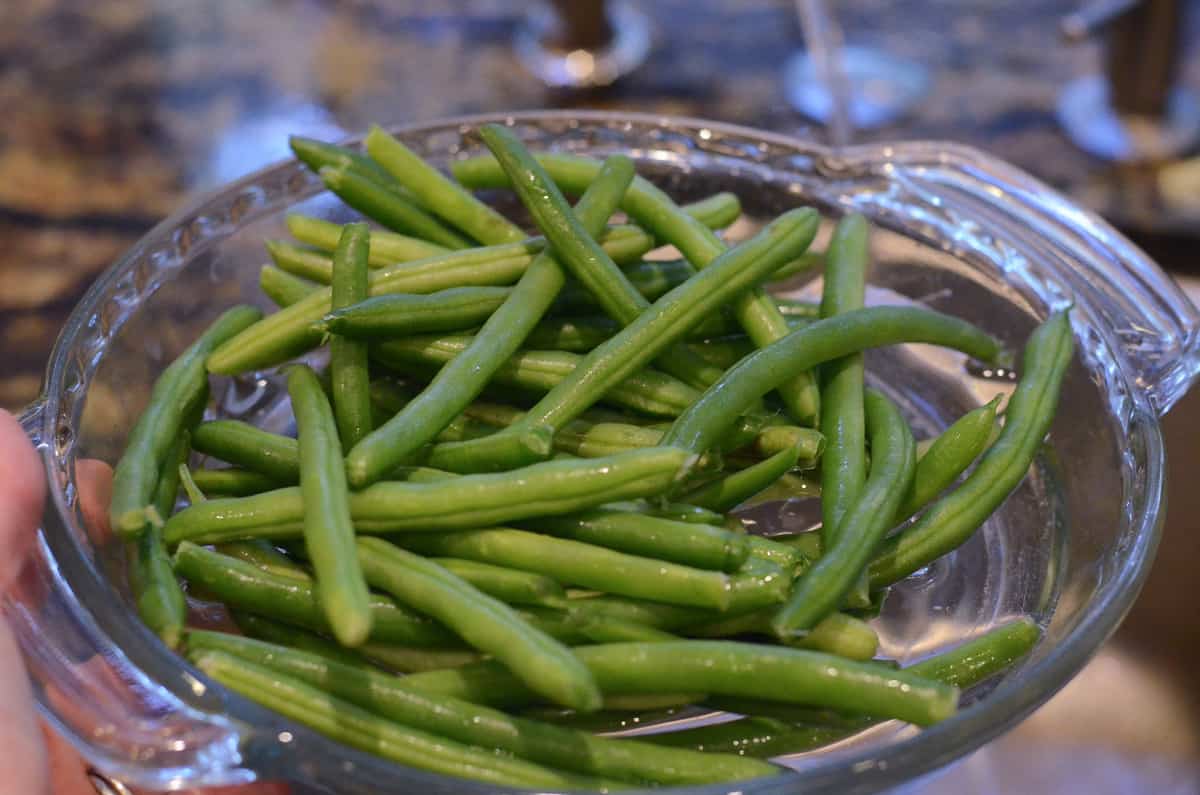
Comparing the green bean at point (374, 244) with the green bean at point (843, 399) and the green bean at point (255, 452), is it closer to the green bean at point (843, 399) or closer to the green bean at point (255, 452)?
the green bean at point (255, 452)

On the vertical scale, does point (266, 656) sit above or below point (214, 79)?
below

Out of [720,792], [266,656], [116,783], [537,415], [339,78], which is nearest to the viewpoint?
[720,792]

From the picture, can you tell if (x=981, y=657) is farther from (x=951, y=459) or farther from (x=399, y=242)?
(x=399, y=242)

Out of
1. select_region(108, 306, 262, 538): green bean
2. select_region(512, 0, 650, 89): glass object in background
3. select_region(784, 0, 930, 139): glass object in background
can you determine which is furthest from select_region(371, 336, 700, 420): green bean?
select_region(512, 0, 650, 89): glass object in background

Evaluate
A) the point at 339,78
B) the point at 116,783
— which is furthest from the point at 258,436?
the point at 339,78

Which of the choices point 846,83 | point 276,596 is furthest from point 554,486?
point 846,83

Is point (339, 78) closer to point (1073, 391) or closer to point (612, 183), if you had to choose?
point (612, 183)

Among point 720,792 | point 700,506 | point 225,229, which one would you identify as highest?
point 225,229
